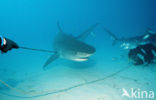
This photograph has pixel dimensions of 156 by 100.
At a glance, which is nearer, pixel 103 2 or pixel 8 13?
pixel 103 2

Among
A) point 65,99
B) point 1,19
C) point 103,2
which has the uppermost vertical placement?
point 1,19

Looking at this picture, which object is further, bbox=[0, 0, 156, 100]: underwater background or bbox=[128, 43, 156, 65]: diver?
bbox=[128, 43, 156, 65]: diver

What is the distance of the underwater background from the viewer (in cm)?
493

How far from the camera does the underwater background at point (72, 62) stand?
493 cm

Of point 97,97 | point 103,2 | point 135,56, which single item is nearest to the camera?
point 97,97

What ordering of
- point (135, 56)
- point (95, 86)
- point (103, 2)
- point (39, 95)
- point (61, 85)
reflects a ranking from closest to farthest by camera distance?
point (39, 95) → point (95, 86) → point (61, 85) → point (135, 56) → point (103, 2)

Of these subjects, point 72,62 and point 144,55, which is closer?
point 144,55

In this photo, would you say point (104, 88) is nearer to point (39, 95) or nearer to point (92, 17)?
point (39, 95)

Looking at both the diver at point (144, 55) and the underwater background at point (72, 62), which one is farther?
the diver at point (144, 55)

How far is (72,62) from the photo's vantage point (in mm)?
9773

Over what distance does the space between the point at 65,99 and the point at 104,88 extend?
1.67 metres

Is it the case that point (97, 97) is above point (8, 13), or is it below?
below

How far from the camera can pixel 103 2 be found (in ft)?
400

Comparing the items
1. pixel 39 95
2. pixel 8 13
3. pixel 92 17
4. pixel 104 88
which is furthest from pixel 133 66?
pixel 8 13
